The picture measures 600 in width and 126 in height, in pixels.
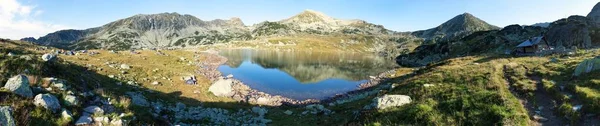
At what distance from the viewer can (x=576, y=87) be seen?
22.0m

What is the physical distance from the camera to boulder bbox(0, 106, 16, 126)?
10.9m

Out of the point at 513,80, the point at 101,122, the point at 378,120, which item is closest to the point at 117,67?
the point at 101,122

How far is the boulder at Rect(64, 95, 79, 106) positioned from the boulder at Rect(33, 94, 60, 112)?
0.82m

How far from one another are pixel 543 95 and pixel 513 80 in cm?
768

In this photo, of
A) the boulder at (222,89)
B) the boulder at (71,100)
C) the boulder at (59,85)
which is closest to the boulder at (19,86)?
the boulder at (71,100)

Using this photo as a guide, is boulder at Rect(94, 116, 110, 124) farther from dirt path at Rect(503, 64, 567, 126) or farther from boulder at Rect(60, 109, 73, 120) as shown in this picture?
dirt path at Rect(503, 64, 567, 126)

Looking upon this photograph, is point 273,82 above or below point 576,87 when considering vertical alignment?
below

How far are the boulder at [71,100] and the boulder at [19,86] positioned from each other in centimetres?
137

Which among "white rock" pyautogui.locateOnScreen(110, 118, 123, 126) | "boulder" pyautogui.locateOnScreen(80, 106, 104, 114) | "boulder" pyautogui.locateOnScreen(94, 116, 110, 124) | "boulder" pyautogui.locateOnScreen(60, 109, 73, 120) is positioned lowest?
"white rock" pyautogui.locateOnScreen(110, 118, 123, 126)

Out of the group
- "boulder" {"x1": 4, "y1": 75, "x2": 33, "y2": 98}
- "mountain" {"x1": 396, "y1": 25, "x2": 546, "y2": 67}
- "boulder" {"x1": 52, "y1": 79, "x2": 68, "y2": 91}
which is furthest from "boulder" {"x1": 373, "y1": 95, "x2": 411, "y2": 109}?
"mountain" {"x1": 396, "y1": 25, "x2": 546, "y2": 67}

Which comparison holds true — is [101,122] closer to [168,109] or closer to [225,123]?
[225,123]

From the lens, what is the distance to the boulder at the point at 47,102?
1299cm

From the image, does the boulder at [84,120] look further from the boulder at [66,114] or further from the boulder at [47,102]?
the boulder at [47,102]

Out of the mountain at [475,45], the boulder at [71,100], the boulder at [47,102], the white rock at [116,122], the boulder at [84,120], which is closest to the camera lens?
the boulder at [47,102]
